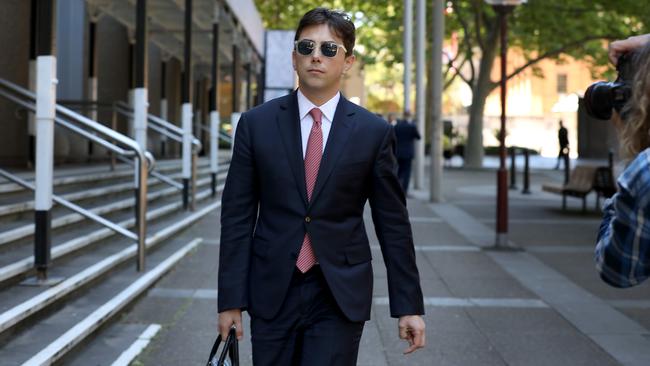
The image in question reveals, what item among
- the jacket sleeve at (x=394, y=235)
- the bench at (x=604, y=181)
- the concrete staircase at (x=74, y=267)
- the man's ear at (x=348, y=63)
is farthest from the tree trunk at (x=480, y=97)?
the jacket sleeve at (x=394, y=235)

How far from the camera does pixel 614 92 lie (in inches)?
75.2

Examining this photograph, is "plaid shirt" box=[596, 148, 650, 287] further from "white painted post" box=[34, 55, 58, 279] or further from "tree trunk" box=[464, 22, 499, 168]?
"tree trunk" box=[464, 22, 499, 168]

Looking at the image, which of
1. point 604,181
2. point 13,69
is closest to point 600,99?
point 13,69

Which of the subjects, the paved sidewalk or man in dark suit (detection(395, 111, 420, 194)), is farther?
man in dark suit (detection(395, 111, 420, 194))

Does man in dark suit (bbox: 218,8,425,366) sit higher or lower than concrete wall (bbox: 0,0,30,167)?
lower

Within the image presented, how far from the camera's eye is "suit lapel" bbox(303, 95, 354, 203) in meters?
2.59

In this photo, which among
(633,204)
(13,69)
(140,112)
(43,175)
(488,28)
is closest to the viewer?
(633,204)

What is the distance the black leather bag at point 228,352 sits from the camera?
2322mm

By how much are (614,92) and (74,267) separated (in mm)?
5379

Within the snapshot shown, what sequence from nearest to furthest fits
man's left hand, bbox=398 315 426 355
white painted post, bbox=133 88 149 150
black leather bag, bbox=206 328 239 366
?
black leather bag, bbox=206 328 239 366
man's left hand, bbox=398 315 426 355
white painted post, bbox=133 88 149 150

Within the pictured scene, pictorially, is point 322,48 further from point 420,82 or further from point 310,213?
point 420,82

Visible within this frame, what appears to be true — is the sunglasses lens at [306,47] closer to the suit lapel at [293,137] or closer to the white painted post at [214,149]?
the suit lapel at [293,137]

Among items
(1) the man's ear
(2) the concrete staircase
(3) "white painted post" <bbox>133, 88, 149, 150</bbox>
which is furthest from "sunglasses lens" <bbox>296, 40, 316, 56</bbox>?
(3) "white painted post" <bbox>133, 88, 149, 150</bbox>

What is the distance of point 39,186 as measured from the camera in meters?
5.64
